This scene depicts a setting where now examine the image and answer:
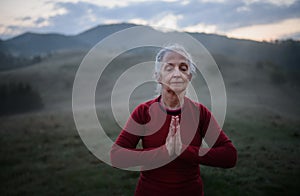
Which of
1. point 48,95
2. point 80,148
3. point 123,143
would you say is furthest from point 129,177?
point 48,95

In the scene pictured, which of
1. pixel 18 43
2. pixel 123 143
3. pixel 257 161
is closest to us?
pixel 123 143

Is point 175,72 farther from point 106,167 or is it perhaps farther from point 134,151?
point 106,167

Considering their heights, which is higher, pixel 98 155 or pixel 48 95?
pixel 98 155

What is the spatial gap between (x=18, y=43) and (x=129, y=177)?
670 ft

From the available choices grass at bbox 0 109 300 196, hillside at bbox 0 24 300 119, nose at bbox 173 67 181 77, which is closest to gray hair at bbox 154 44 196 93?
nose at bbox 173 67 181 77

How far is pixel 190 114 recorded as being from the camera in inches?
94.3

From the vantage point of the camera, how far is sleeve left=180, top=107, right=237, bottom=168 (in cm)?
216

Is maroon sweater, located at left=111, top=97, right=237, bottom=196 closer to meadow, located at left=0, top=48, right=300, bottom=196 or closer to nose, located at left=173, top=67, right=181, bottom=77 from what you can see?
nose, located at left=173, top=67, right=181, bottom=77

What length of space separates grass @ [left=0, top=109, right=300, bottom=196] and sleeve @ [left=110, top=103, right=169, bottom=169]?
165 inches

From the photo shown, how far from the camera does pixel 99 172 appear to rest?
7609 millimetres

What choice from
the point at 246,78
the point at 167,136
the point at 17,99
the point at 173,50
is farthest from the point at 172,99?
the point at 246,78

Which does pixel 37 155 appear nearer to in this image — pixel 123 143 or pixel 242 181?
pixel 242 181

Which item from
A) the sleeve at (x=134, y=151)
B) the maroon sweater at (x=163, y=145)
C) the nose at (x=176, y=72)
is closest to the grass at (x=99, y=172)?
the maroon sweater at (x=163, y=145)

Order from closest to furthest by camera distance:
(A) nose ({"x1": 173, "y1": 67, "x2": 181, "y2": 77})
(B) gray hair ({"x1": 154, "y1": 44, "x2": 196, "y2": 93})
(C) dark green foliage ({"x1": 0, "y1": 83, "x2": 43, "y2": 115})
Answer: (A) nose ({"x1": 173, "y1": 67, "x2": 181, "y2": 77}) → (B) gray hair ({"x1": 154, "y1": 44, "x2": 196, "y2": 93}) → (C) dark green foliage ({"x1": 0, "y1": 83, "x2": 43, "y2": 115})
